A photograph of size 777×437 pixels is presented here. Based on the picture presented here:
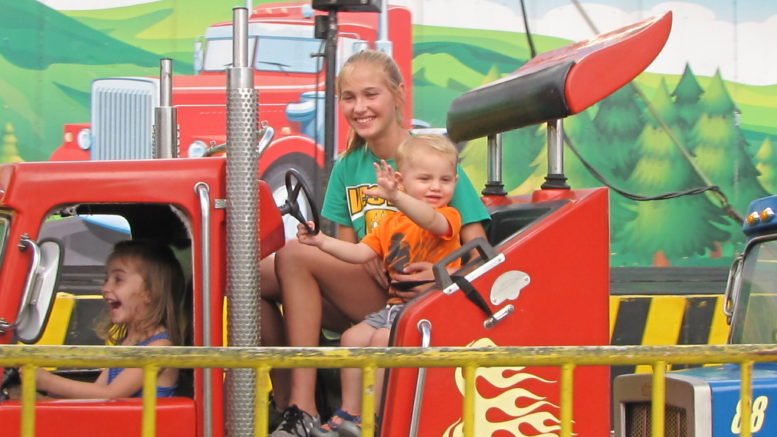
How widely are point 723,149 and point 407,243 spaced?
558cm

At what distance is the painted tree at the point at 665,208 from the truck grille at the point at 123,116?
3388 millimetres

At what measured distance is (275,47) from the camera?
26.9ft

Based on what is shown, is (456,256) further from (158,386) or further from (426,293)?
(158,386)

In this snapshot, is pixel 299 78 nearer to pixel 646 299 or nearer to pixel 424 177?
pixel 646 299

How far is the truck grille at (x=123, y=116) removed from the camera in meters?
8.01

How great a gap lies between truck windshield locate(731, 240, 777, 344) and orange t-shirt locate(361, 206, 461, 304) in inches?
53.9

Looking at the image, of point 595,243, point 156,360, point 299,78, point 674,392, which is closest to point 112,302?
point 156,360

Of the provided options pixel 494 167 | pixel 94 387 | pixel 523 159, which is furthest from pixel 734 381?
pixel 523 159

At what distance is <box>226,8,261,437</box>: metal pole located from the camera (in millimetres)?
3225

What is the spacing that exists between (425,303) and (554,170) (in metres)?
0.84

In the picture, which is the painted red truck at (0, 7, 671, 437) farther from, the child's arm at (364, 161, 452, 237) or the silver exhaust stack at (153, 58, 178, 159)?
the silver exhaust stack at (153, 58, 178, 159)

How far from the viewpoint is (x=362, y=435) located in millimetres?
2934

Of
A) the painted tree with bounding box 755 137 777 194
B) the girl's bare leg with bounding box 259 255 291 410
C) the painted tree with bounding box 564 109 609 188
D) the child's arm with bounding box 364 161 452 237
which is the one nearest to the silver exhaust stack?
the girl's bare leg with bounding box 259 255 291 410

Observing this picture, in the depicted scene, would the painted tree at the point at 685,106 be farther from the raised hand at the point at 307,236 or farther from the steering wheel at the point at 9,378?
the steering wheel at the point at 9,378
